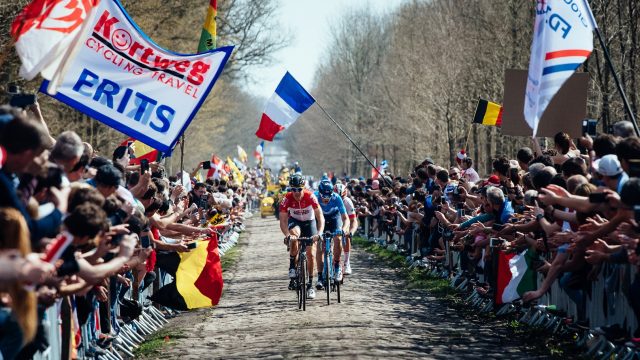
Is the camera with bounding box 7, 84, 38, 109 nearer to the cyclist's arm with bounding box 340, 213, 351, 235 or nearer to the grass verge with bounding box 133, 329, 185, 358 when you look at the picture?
the grass verge with bounding box 133, 329, 185, 358

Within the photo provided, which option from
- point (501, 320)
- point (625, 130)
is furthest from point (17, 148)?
point (501, 320)

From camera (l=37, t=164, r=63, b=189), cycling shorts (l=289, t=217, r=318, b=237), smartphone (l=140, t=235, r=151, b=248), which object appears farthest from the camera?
cycling shorts (l=289, t=217, r=318, b=237)

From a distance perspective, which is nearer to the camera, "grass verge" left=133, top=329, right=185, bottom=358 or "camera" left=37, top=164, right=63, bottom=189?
"camera" left=37, top=164, right=63, bottom=189

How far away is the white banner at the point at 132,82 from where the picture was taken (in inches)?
506

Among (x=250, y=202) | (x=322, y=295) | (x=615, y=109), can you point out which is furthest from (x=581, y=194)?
(x=250, y=202)

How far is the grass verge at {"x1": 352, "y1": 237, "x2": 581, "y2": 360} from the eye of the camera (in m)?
11.8

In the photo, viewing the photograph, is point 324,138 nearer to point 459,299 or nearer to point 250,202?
point 250,202

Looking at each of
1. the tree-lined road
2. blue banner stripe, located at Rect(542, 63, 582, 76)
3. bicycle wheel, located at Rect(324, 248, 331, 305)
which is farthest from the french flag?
blue banner stripe, located at Rect(542, 63, 582, 76)

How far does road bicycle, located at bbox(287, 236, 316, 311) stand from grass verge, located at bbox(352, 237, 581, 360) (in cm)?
216

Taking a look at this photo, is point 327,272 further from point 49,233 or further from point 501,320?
point 49,233

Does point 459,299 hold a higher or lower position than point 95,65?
lower

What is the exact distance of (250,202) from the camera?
74875 mm

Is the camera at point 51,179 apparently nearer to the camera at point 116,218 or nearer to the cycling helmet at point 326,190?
the camera at point 116,218

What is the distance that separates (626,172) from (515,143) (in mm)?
31714
